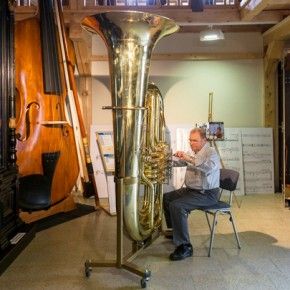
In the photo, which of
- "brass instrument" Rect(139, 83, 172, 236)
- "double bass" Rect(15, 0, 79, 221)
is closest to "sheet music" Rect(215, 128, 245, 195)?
"double bass" Rect(15, 0, 79, 221)

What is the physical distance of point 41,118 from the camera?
12.1ft

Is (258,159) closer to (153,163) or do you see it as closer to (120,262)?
(153,163)

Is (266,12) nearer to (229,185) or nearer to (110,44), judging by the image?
(229,185)

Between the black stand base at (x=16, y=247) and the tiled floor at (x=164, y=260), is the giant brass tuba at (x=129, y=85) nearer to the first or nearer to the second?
the tiled floor at (x=164, y=260)

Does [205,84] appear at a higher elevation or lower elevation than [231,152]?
higher

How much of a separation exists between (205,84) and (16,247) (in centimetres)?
365

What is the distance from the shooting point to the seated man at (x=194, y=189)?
3.14 meters

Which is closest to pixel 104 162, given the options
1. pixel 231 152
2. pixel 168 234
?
pixel 168 234

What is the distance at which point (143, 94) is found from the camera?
8.47 ft

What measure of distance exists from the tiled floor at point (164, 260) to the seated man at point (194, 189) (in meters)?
0.16

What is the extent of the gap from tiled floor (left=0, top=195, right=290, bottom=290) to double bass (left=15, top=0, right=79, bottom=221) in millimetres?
433

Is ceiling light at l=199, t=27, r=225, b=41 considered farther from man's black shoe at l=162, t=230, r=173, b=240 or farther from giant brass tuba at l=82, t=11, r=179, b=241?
man's black shoe at l=162, t=230, r=173, b=240

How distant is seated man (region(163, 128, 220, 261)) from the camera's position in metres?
3.14

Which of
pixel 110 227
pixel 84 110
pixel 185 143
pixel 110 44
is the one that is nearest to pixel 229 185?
pixel 110 227
